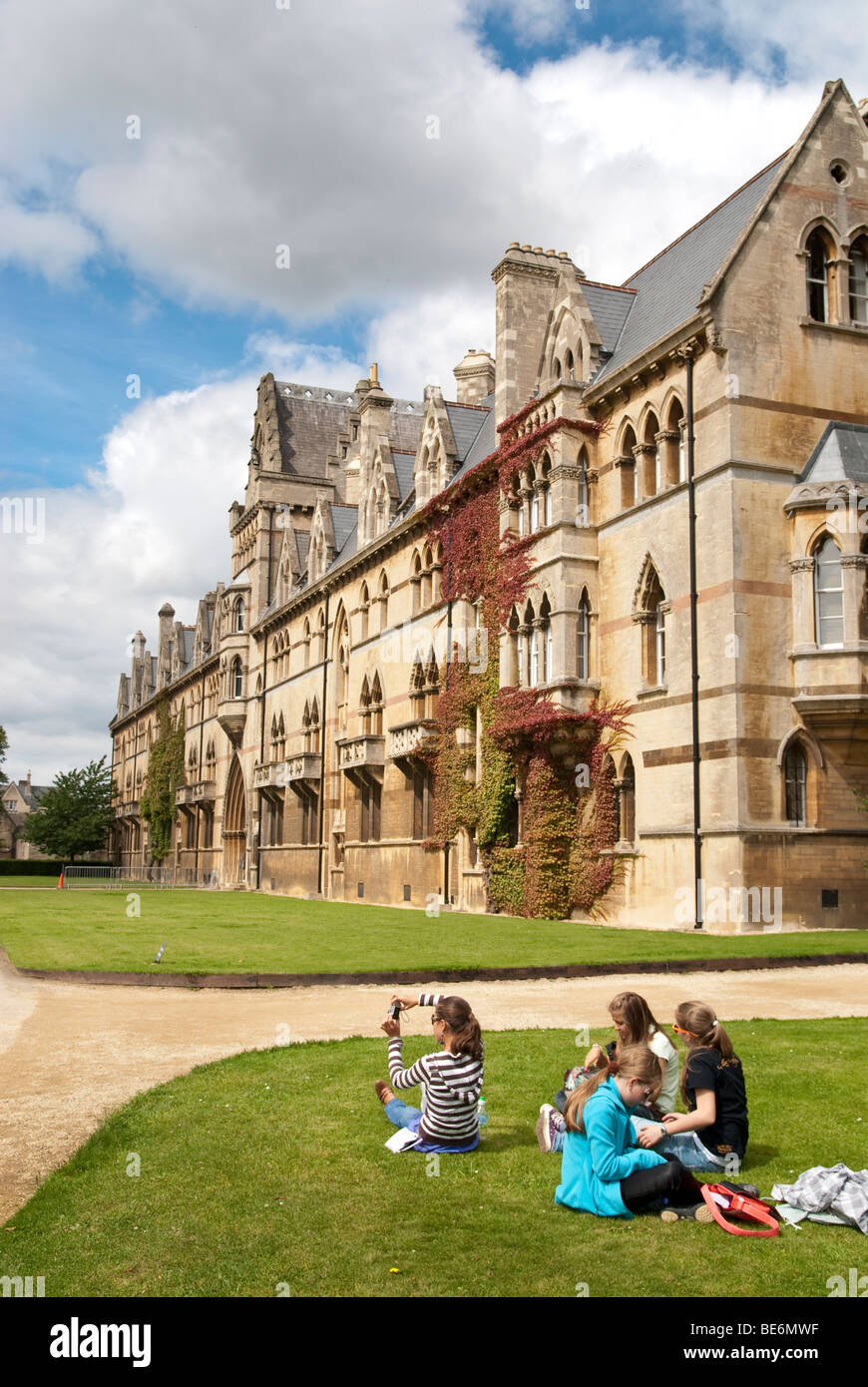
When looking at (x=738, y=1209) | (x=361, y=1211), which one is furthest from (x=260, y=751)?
(x=738, y=1209)

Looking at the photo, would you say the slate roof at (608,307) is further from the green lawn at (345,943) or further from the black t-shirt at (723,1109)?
the black t-shirt at (723,1109)

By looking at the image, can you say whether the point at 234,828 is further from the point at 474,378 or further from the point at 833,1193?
the point at 833,1193

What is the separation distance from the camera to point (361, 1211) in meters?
6.46

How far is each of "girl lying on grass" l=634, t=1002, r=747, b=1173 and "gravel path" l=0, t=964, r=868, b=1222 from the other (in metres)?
3.82

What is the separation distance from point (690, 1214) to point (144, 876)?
240 feet

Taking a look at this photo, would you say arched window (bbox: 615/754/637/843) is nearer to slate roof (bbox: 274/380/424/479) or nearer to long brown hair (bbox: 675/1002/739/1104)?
long brown hair (bbox: 675/1002/739/1104)

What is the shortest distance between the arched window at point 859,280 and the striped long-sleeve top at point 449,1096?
24.0 metres

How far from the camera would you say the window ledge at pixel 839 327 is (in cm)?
2617

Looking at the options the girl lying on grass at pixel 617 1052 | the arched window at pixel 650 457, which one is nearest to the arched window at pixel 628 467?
the arched window at pixel 650 457

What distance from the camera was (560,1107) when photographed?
7770 mm

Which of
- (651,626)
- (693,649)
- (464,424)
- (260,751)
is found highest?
(464,424)

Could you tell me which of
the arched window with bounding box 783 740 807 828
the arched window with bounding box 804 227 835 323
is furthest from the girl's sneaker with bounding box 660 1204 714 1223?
the arched window with bounding box 804 227 835 323
